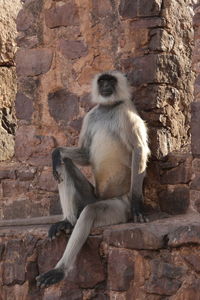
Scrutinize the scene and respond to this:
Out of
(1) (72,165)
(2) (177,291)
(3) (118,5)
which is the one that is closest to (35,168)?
(1) (72,165)

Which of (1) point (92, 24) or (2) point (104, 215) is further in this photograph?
(1) point (92, 24)

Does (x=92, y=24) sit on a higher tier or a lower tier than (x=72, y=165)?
higher

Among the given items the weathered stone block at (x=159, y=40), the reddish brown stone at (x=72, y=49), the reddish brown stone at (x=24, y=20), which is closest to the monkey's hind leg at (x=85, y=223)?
the weathered stone block at (x=159, y=40)

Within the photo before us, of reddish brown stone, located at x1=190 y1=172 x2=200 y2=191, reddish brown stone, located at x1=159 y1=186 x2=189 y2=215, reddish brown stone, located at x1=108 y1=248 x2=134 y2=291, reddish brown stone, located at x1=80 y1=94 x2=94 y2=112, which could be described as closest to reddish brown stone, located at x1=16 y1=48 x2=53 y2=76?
reddish brown stone, located at x1=80 y1=94 x2=94 y2=112

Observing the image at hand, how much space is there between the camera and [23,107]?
5215 mm

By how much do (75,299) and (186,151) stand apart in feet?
3.98

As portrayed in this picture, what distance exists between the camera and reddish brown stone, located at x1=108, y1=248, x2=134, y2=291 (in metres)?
4.06

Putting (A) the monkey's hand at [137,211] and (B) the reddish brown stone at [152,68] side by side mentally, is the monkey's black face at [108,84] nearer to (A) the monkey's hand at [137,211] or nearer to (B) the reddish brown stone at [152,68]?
(B) the reddish brown stone at [152,68]

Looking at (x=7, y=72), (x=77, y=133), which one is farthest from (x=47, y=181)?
(x=7, y=72)

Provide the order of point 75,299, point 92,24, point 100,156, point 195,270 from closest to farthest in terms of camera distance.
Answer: point 195,270 < point 75,299 < point 100,156 < point 92,24

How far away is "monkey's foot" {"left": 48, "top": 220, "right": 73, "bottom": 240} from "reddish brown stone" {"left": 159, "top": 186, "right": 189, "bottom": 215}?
2.17 feet

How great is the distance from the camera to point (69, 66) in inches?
198

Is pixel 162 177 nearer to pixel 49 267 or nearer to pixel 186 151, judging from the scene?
pixel 186 151

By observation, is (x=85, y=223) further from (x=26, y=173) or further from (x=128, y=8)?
(x=128, y=8)
